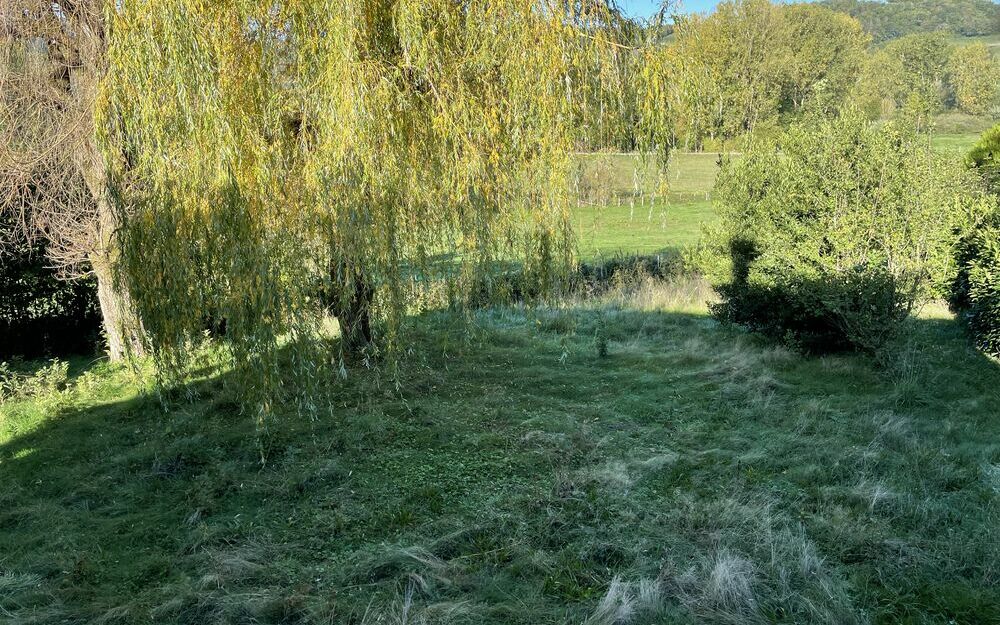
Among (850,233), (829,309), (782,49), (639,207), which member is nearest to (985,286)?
(850,233)

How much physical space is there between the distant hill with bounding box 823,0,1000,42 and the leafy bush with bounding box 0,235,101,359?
307ft

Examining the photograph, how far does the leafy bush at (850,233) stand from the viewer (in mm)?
8188

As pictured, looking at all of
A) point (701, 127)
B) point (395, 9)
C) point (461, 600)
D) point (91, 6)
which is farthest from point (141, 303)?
point (91, 6)

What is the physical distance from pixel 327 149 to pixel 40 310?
30.2ft

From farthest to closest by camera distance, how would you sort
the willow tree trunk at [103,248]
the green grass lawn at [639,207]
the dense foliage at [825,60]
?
the dense foliage at [825,60] < the willow tree trunk at [103,248] < the green grass lawn at [639,207]

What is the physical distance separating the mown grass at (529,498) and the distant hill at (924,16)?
92.3m

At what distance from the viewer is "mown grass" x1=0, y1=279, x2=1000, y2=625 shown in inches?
155

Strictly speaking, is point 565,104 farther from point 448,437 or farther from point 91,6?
point 91,6

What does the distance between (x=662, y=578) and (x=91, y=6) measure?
8539 millimetres

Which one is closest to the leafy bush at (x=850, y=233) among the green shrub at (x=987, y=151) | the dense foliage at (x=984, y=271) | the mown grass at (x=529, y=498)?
the dense foliage at (x=984, y=271)

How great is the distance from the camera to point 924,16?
87.1 metres

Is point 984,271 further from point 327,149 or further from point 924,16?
point 924,16

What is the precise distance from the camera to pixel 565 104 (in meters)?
4.64

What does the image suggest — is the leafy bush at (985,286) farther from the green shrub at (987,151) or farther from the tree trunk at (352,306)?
the tree trunk at (352,306)
